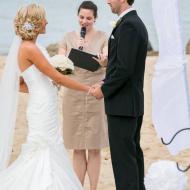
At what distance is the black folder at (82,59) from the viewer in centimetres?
463

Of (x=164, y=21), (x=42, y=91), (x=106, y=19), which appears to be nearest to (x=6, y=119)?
(x=42, y=91)

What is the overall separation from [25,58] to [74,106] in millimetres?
868

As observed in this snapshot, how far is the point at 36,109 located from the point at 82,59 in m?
0.64

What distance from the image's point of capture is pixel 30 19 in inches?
158

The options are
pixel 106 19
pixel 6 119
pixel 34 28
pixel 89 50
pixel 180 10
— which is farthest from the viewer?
pixel 106 19

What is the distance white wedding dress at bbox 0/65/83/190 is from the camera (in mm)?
4168

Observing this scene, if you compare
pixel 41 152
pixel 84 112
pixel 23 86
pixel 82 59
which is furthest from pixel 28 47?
pixel 84 112

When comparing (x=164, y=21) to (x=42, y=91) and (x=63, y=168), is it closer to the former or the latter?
(x=42, y=91)

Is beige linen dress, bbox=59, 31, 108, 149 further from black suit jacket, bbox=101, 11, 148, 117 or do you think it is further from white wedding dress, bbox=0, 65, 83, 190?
black suit jacket, bbox=101, 11, 148, 117

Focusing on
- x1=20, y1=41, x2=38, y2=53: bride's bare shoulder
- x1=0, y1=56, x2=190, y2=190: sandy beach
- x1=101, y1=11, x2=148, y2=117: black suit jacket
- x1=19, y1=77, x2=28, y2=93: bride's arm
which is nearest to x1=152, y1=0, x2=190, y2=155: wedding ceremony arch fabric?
x1=101, y1=11, x2=148, y2=117: black suit jacket

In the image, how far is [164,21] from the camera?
12.5 ft

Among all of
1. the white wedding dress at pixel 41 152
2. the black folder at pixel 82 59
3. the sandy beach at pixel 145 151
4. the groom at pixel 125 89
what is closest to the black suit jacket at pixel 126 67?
the groom at pixel 125 89

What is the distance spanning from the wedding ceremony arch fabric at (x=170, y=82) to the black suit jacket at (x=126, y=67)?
131 mm

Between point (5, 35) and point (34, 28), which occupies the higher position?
point (5, 35)
